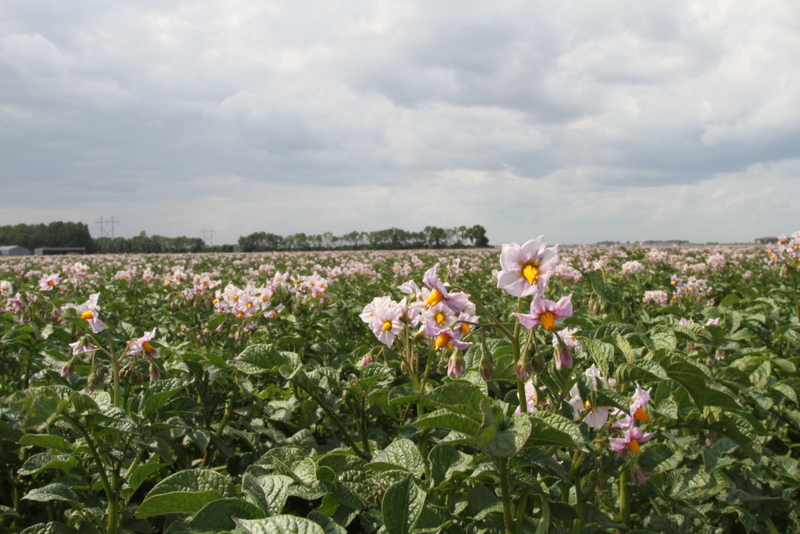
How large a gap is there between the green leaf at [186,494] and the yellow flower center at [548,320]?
80cm

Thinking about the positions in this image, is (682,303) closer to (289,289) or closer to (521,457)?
(289,289)

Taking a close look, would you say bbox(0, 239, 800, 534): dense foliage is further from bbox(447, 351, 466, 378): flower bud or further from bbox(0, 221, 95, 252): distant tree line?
bbox(0, 221, 95, 252): distant tree line

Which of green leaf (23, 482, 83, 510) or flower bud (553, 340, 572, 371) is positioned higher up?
flower bud (553, 340, 572, 371)

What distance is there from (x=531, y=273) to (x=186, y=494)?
3.04 ft

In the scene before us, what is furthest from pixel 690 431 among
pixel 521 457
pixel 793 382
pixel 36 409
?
pixel 36 409

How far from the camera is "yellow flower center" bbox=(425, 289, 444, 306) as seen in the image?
1.43 m

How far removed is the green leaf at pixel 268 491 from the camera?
3.17 ft

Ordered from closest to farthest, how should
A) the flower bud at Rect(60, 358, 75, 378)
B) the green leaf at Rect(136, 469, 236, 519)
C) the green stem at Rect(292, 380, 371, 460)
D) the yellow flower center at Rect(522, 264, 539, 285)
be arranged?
the green leaf at Rect(136, 469, 236, 519) → the yellow flower center at Rect(522, 264, 539, 285) → the green stem at Rect(292, 380, 371, 460) → the flower bud at Rect(60, 358, 75, 378)

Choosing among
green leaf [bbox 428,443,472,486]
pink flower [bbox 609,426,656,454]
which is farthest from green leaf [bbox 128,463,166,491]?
pink flower [bbox 609,426,656,454]

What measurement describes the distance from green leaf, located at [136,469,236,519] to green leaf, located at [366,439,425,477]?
347 millimetres

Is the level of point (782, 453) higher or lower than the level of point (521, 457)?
lower

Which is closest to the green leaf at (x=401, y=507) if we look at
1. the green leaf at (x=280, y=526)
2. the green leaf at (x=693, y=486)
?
the green leaf at (x=280, y=526)

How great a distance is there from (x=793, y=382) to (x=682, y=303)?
2.82 m

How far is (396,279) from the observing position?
8.12m
